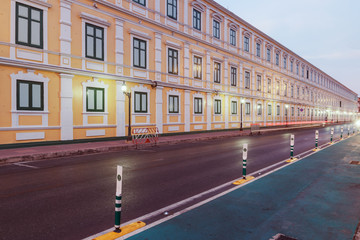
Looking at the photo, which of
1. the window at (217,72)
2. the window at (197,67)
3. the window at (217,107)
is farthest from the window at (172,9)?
the window at (217,107)

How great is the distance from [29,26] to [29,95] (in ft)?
12.9

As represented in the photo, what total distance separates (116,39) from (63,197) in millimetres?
14667

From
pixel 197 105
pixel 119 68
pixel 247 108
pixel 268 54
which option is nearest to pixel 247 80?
→ pixel 247 108

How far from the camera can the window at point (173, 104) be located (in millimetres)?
22672

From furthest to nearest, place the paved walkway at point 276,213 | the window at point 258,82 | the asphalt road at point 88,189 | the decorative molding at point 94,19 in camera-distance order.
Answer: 1. the window at point 258,82
2. the decorative molding at point 94,19
3. the asphalt road at point 88,189
4. the paved walkway at point 276,213

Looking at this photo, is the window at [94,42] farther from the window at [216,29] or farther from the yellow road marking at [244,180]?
the window at [216,29]

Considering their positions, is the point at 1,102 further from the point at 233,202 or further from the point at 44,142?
the point at 233,202

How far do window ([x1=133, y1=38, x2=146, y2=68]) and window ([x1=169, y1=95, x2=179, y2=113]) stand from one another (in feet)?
13.5

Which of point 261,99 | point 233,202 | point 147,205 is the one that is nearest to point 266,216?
point 233,202

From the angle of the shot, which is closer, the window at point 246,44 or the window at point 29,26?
the window at point 29,26

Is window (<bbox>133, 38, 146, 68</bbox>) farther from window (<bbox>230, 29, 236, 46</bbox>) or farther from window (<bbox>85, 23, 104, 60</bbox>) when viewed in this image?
window (<bbox>230, 29, 236, 46</bbox>)

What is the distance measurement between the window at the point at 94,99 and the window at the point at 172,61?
739cm

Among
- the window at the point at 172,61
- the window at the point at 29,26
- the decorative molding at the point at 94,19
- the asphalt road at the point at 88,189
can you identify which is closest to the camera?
the asphalt road at the point at 88,189

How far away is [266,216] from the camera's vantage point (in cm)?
477
